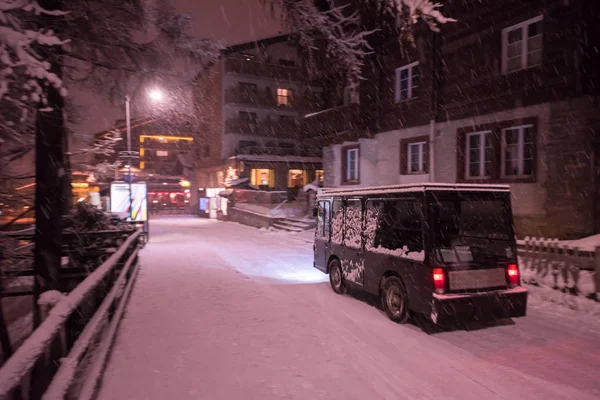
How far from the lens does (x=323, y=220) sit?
10062 millimetres

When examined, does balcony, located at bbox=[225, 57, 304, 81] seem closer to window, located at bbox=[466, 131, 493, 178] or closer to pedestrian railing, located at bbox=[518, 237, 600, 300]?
window, located at bbox=[466, 131, 493, 178]

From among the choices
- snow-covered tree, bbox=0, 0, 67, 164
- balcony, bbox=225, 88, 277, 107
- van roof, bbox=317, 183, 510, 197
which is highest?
balcony, bbox=225, 88, 277, 107

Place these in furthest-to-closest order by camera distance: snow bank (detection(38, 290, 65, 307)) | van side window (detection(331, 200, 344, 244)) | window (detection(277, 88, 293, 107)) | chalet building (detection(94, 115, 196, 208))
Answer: chalet building (detection(94, 115, 196, 208))
window (detection(277, 88, 293, 107))
van side window (detection(331, 200, 344, 244))
snow bank (detection(38, 290, 65, 307))

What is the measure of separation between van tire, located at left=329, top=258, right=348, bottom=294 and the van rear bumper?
10.1 ft

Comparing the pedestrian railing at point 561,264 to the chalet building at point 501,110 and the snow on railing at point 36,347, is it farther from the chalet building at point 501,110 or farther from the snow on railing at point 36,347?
the snow on railing at point 36,347

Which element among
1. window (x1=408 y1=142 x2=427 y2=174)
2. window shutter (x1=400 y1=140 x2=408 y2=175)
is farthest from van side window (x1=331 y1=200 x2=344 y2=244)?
window shutter (x1=400 y1=140 x2=408 y2=175)

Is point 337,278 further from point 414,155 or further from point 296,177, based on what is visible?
point 296,177

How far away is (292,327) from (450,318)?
2373 mm

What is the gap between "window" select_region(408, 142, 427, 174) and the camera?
A: 16.7 m

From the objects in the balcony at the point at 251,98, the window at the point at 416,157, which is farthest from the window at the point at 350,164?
the balcony at the point at 251,98

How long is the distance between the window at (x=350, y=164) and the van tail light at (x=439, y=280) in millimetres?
14245

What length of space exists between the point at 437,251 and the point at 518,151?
8678 millimetres

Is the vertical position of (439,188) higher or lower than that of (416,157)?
lower

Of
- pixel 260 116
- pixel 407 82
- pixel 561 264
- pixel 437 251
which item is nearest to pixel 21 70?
pixel 437 251
